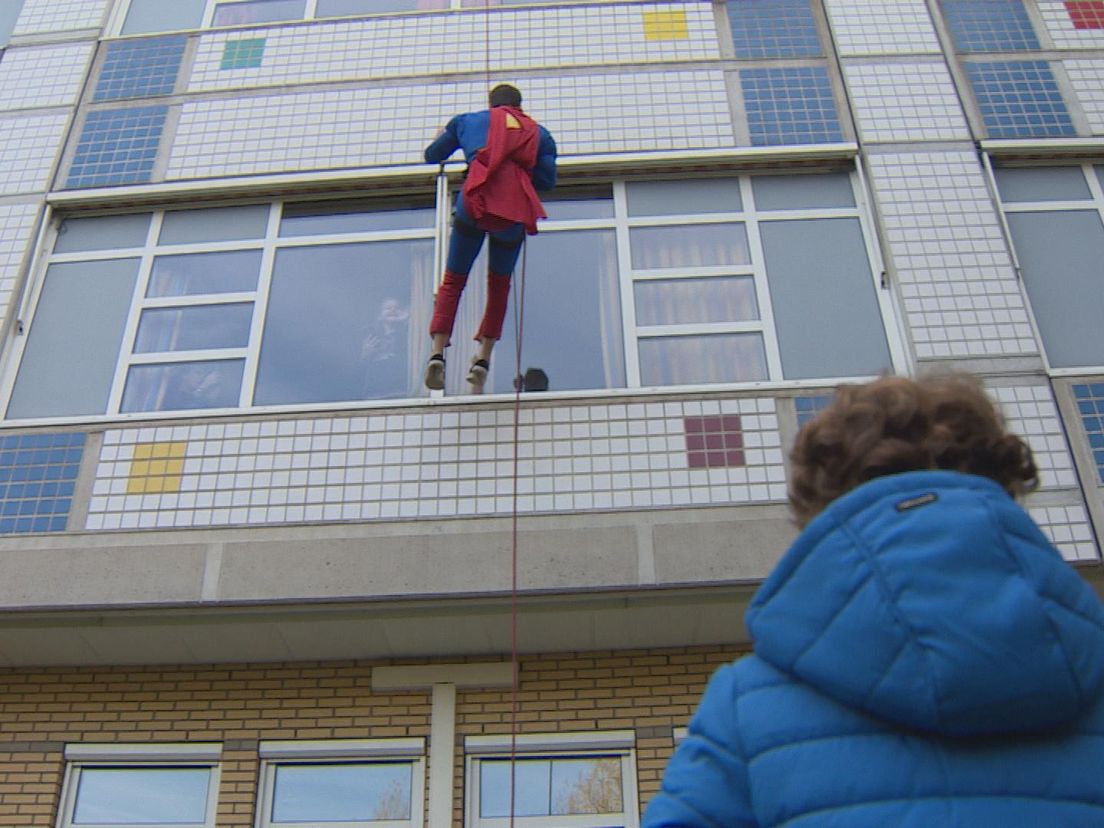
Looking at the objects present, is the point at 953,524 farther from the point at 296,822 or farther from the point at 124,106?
the point at 124,106

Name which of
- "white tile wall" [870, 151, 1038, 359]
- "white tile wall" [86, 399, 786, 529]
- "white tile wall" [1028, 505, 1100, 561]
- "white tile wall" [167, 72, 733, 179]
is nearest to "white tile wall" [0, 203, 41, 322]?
"white tile wall" [167, 72, 733, 179]

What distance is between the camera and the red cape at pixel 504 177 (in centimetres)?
597

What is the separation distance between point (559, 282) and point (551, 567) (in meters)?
2.22

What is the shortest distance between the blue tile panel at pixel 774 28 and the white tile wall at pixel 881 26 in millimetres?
193

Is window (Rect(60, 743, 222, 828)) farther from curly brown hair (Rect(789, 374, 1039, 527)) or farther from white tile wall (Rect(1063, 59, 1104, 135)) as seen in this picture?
white tile wall (Rect(1063, 59, 1104, 135))

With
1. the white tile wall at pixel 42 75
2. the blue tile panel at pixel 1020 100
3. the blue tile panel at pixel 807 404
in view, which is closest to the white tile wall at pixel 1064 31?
the blue tile panel at pixel 1020 100

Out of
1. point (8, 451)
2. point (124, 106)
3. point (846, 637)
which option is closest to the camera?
point (846, 637)

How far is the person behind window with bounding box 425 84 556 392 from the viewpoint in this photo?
6.02m

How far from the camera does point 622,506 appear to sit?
237 inches

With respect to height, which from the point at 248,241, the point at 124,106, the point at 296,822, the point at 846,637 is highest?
the point at 124,106

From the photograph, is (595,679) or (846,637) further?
(595,679)

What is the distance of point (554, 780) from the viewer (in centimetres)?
597

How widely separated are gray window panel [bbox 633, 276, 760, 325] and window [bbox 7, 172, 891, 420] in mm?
11

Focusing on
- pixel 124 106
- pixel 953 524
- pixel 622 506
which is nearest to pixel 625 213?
pixel 622 506
